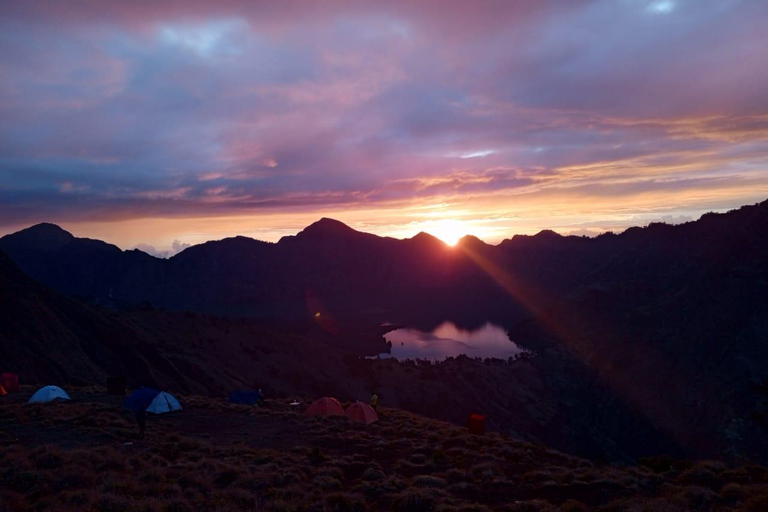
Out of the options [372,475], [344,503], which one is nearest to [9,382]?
[372,475]

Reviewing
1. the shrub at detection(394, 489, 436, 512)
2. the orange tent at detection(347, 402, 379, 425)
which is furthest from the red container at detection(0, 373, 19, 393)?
the shrub at detection(394, 489, 436, 512)

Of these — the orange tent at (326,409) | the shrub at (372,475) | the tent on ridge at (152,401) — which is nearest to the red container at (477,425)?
the orange tent at (326,409)

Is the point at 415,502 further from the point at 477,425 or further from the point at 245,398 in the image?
the point at 245,398

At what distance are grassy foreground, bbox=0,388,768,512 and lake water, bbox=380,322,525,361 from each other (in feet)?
359

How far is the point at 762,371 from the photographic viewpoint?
88.6 meters

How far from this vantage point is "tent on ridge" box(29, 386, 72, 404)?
2697 cm

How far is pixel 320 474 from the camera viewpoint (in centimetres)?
1492

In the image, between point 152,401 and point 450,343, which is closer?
point 152,401

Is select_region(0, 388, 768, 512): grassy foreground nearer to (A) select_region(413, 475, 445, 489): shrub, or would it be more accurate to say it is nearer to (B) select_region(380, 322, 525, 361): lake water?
A: (A) select_region(413, 475, 445, 489): shrub

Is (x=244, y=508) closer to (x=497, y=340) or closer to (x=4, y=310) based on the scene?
(x=4, y=310)

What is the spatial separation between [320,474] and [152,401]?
14.4m

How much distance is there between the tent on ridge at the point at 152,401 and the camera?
2481 cm

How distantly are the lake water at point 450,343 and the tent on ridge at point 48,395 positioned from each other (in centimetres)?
10339

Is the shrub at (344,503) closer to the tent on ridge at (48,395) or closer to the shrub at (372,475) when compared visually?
the shrub at (372,475)
